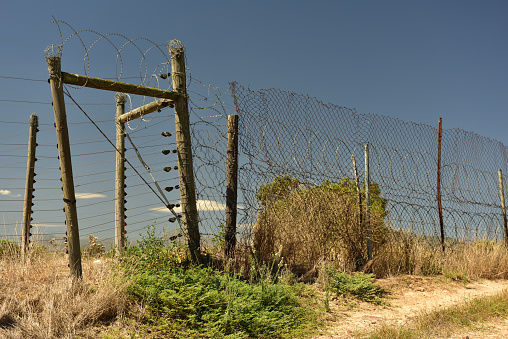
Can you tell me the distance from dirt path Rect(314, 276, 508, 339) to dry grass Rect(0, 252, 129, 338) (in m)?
2.31

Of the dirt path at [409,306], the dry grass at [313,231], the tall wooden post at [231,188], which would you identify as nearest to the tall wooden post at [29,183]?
the tall wooden post at [231,188]

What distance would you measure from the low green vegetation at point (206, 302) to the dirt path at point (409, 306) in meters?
0.42

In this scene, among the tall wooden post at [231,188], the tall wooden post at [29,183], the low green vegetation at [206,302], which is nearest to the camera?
the low green vegetation at [206,302]

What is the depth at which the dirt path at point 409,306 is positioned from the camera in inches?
184

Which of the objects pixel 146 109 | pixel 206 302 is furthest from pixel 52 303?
pixel 146 109

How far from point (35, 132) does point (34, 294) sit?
16.7 feet

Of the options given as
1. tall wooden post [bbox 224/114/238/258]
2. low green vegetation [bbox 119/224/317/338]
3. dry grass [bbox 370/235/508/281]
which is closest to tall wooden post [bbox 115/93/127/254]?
low green vegetation [bbox 119/224/317/338]

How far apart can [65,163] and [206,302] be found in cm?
247

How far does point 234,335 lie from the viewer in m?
3.95

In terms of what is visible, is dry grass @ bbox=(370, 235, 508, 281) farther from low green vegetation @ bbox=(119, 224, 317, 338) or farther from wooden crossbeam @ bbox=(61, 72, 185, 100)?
wooden crossbeam @ bbox=(61, 72, 185, 100)

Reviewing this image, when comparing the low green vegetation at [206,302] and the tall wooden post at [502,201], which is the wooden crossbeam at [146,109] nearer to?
the low green vegetation at [206,302]

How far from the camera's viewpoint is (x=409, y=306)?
5875 mm

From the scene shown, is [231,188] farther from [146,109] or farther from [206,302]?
[206,302]

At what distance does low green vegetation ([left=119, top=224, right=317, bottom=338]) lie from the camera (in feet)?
13.8
